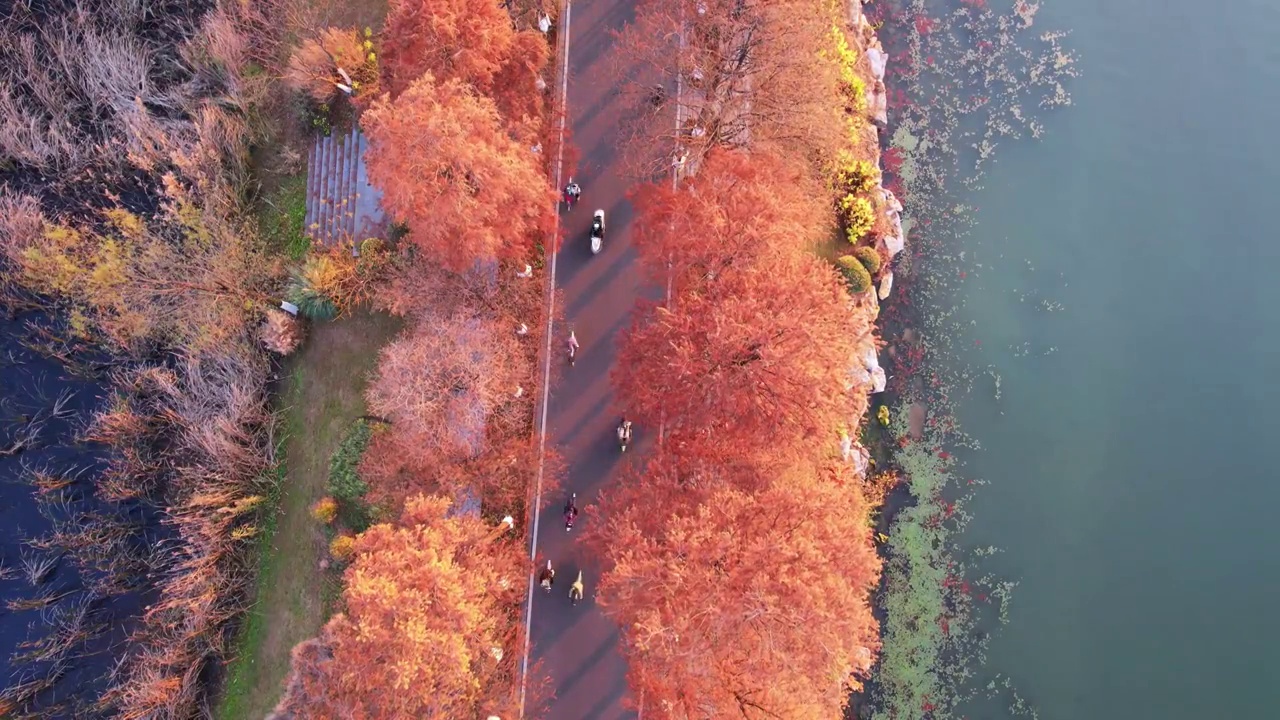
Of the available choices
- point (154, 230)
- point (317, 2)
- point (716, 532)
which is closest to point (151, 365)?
point (154, 230)

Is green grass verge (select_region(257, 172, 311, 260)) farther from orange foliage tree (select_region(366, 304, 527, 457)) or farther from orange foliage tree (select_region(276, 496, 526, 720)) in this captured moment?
orange foliage tree (select_region(276, 496, 526, 720))

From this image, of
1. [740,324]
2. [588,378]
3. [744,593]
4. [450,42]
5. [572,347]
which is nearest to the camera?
[744,593]

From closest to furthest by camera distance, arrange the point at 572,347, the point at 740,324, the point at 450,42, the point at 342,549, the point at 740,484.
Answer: the point at 740,324
the point at 740,484
the point at 450,42
the point at 342,549
the point at 572,347

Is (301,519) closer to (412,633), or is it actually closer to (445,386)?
(445,386)

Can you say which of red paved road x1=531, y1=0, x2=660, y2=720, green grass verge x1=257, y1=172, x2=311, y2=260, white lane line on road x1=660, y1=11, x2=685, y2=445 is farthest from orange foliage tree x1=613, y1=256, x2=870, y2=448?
green grass verge x1=257, y1=172, x2=311, y2=260

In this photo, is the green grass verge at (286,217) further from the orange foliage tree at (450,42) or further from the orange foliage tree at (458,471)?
the orange foliage tree at (458,471)

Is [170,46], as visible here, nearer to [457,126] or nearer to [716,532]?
[457,126]

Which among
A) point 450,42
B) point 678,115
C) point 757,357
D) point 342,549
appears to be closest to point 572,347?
point 757,357

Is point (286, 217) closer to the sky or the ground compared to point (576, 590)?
closer to the sky
